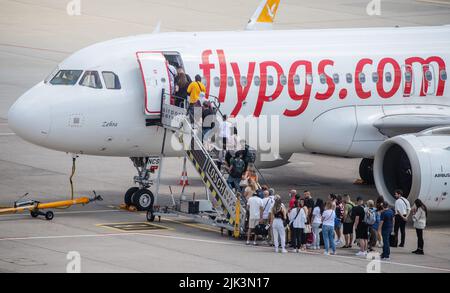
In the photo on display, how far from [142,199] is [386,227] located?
7.48 meters

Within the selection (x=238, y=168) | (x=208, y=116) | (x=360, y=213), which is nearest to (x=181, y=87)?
(x=208, y=116)

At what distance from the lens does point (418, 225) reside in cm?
3111

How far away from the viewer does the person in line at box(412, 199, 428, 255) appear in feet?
102

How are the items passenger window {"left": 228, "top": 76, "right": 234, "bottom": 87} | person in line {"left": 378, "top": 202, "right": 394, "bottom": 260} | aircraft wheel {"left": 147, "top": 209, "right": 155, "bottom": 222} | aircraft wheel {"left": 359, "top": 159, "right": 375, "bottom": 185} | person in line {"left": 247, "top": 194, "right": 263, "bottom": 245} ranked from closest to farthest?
person in line {"left": 378, "top": 202, "right": 394, "bottom": 260} < person in line {"left": 247, "top": 194, "right": 263, "bottom": 245} < aircraft wheel {"left": 147, "top": 209, "right": 155, "bottom": 222} < passenger window {"left": 228, "top": 76, "right": 234, "bottom": 87} < aircraft wheel {"left": 359, "top": 159, "right": 375, "bottom": 185}

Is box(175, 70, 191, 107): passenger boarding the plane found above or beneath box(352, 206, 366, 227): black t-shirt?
above

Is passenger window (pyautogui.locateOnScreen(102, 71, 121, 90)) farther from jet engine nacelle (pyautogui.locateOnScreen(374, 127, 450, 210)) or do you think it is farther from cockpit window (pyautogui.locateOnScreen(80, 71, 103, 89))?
jet engine nacelle (pyautogui.locateOnScreen(374, 127, 450, 210))

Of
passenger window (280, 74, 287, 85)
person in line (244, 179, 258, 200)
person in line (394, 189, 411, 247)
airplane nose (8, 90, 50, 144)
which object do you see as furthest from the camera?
passenger window (280, 74, 287, 85)

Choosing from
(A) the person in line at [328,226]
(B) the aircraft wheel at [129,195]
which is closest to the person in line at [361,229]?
(A) the person in line at [328,226]

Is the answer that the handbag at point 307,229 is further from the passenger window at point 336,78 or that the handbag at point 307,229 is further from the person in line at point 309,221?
the passenger window at point 336,78

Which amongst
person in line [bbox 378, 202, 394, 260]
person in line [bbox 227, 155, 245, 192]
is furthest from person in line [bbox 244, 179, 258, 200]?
person in line [bbox 378, 202, 394, 260]

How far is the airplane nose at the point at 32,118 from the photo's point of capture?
33.2 metres

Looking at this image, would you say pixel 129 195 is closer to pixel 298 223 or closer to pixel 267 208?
pixel 267 208

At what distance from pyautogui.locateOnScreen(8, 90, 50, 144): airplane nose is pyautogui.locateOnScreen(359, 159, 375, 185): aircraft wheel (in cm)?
1164
